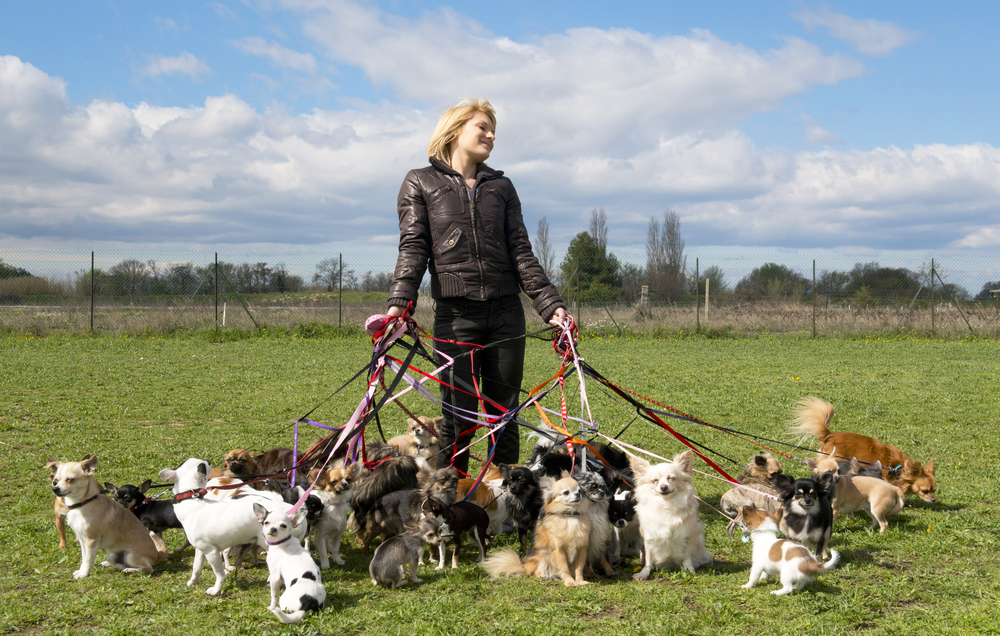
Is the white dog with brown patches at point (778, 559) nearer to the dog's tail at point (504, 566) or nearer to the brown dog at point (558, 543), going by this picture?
the brown dog at point (558, 543)

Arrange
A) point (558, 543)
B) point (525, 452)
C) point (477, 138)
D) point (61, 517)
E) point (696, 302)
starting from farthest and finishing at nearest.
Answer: point (696, 302) < point (525, 452) < point (477, 138) < point (61, 517) < point (558, 543)

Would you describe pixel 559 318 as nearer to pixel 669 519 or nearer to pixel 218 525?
pixel 669 519

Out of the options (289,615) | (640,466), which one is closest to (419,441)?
(640,466)

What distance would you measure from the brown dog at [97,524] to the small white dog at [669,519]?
256 centimetres

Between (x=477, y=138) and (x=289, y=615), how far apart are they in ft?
9.03

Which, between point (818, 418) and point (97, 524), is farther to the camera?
point (818, 418)

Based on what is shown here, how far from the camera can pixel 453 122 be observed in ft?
13.8

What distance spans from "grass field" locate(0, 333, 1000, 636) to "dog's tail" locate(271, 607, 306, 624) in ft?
0.11

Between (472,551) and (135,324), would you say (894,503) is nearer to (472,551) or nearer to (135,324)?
(472,551)

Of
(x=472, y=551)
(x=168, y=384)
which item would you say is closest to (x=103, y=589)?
(x=472, y=551)

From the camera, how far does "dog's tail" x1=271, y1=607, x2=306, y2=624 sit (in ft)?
9.35

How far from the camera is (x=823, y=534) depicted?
3.51 meters

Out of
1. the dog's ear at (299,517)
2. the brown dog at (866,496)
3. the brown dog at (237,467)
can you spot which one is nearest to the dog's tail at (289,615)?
the dog's ear at (299,517)

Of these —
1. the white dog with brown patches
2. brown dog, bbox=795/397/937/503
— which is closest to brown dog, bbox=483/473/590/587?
the white dog with brown patches
